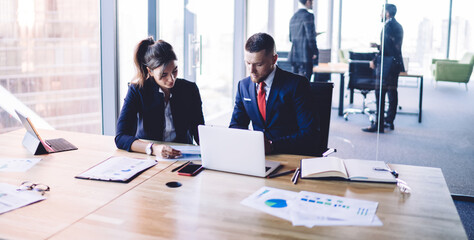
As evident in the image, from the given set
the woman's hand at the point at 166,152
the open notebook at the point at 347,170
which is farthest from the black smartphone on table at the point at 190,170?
the open notebook at the point at 347,170

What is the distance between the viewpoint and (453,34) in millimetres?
4148

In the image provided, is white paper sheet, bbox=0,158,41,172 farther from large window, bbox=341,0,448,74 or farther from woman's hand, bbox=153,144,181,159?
large window, bbox=341,0,448,74

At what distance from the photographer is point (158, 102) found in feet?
9.04

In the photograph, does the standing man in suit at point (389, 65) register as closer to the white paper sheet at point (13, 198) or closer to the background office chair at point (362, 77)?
the background office chair at point (362, 77)

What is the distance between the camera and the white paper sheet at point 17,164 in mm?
2174

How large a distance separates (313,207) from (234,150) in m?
0.49

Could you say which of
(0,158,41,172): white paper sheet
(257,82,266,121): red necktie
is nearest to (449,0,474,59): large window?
(257,82,266,121): red necktie

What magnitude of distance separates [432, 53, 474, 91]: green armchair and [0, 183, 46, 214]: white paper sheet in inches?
144

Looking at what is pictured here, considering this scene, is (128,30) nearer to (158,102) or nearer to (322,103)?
(158,102)

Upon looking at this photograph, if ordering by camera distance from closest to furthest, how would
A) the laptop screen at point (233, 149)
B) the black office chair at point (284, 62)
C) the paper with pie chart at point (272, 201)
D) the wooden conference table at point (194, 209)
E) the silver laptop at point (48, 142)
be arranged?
the wooden conference table at point (194, 209)
the paper with pie chart at point (272, 201)
the laptop screen at point (233, 149)
the silver laptop at point (48, 142)
the black office chair at point (284, 62)

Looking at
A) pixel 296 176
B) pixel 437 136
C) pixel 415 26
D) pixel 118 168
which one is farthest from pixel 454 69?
pixel 118 168

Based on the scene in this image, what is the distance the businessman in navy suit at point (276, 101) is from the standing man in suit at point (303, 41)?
82.7 inches

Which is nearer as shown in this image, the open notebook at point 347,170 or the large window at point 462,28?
the open notebook at point 347,170

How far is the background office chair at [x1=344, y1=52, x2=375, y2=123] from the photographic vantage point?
14.9 feet
